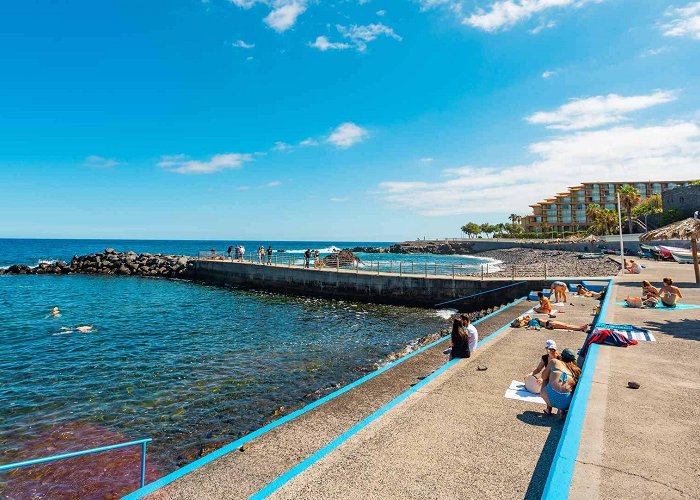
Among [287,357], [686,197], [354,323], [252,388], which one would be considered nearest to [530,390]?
[252,388]

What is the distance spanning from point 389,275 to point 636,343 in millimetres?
17611

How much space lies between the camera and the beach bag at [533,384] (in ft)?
21.2

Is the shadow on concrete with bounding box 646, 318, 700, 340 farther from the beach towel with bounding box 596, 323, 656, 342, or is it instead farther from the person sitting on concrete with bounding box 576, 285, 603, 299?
the person sitting on concrete with bounding box 576, 285, 603, 299

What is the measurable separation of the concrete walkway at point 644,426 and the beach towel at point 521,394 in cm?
86

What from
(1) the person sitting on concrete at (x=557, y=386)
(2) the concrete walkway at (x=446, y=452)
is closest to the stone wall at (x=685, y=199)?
(1) the person sitting on concrete at (x=557, y=386)

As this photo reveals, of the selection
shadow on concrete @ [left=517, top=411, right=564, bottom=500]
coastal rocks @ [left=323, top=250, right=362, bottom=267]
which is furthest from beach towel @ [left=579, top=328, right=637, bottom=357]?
coastal rocks @ [left=323, top=250, right=362, bottom=267]

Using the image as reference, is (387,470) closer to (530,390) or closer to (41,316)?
(530,390)

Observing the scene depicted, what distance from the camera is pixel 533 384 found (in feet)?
21.3

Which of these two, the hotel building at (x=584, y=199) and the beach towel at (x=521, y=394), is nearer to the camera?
the beach towel at (x=521, y=394)

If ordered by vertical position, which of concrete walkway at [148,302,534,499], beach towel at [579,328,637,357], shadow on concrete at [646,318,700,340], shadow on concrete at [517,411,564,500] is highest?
beach towel at [579,328,637,357]

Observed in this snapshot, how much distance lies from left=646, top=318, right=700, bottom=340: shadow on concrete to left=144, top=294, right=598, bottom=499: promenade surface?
455 centimetres

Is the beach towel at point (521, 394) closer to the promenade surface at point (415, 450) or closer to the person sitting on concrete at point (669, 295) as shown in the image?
the promenade surface at point (415, 450)

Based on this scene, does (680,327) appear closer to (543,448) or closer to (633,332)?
(633,332)

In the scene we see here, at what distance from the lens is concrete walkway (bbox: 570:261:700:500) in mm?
3701
